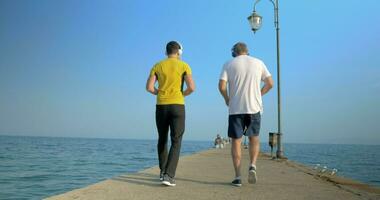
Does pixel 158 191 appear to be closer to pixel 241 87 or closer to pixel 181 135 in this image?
pixel 181 135

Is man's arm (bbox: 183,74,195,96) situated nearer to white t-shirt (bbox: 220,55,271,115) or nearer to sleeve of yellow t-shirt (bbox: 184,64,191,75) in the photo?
sleeve of yellow t-shirt (bbox: 184,64,191,75)

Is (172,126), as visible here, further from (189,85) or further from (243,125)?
(243,125)

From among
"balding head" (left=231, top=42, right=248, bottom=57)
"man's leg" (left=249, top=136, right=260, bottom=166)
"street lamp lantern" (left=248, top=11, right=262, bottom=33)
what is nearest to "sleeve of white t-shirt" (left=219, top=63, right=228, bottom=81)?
"balding head" (left=231, top=42, right=248, bottom=57)

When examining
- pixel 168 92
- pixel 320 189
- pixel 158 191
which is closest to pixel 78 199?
pixel 158 191

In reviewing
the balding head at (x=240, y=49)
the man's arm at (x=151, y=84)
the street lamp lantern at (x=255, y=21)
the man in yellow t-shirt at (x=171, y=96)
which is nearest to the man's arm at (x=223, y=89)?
the man in yellow t-shirt at (x=171, y=96)

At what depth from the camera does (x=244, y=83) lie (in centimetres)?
584

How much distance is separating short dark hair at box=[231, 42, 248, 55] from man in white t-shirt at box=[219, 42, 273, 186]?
50 millimetres

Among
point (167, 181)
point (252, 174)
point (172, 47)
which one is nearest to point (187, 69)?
point (172, 47)

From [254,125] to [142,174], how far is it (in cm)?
271

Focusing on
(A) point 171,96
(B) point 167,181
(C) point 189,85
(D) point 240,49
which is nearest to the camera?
(B) point 167,181

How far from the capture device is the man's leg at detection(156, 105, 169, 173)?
587cm

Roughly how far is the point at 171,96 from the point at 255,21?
11.2m

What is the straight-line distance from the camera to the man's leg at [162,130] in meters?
5.87

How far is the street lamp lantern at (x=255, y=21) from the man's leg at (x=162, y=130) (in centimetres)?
1106
